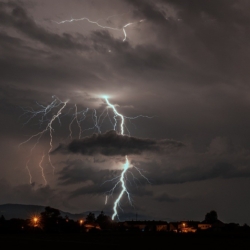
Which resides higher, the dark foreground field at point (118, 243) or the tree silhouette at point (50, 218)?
the tree silhouette at point (50, 218)

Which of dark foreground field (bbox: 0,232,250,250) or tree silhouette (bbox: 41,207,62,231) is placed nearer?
dark foreground field (bbox: 0,232,250,250)

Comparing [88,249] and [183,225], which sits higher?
[183,225]

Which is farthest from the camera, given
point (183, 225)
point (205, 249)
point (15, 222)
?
point (183, 225)

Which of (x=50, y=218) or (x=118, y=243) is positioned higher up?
(x=50, y=218)

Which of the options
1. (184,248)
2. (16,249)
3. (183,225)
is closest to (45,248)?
(16,249)

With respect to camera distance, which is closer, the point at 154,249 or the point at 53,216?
the point at 154,249

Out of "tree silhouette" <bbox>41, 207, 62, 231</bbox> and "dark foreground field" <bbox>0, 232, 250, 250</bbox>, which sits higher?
"tree silhouette" <bbox>41, 207, 62, 231</bbox>

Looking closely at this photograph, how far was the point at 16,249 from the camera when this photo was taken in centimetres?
2844

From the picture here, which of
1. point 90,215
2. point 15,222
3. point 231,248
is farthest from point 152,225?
point 231,248

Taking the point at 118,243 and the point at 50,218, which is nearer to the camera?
the point at 118,243

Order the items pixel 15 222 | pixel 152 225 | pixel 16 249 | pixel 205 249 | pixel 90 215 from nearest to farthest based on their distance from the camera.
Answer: pixel 16 249, pixel 205 249, pixel 15 222, pixel 152 225, pixel 90 215

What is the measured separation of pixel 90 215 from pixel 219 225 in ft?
125

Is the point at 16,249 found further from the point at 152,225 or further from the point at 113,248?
the point at 152,225

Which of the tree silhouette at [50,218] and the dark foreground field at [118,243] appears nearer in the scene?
the dark foreground field at [118,243]
